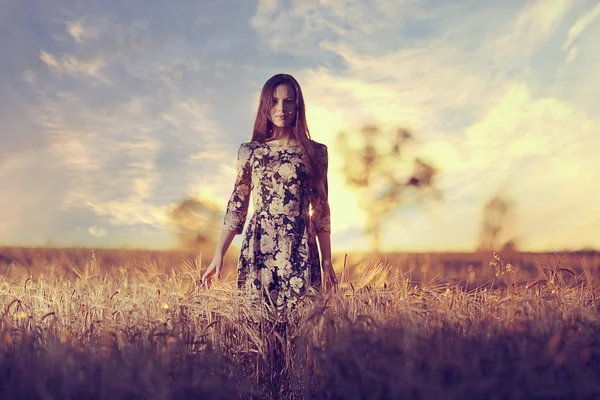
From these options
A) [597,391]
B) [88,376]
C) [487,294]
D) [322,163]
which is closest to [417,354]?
[597,391]

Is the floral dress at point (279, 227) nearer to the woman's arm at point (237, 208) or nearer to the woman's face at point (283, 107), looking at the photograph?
the woman's arm at point (237, 208)

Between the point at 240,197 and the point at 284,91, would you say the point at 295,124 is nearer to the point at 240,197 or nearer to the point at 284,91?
the point at 284,91

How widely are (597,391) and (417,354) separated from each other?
2.73ft

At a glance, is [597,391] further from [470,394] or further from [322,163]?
[322,163]

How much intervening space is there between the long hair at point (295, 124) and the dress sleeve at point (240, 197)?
165 millimetres

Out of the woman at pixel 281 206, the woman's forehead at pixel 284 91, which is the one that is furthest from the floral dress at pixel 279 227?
the woman's forehead at pixel 284 91

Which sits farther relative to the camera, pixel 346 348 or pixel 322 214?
pixel 322 214

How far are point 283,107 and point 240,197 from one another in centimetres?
65

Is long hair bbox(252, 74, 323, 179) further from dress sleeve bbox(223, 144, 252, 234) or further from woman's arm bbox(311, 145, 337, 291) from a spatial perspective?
dress sleeve bbox(223, 144, 252, 234)

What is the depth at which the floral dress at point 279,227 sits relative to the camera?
12.5 feet

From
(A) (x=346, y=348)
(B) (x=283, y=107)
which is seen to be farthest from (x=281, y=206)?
(A) (x=346, y=348)

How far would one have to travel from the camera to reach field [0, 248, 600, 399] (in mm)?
2506

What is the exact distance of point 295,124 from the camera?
3.94 m

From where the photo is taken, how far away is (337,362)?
2.61 metres
